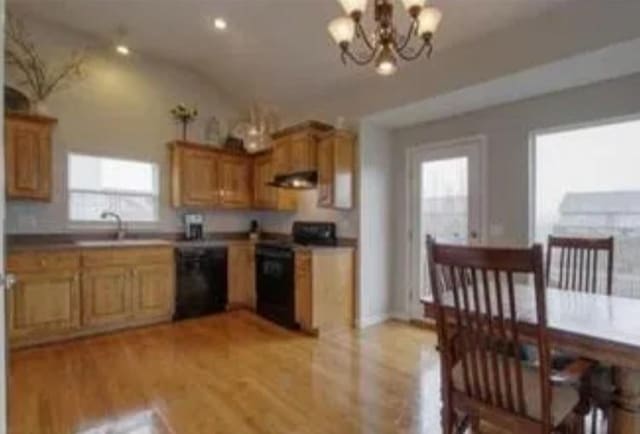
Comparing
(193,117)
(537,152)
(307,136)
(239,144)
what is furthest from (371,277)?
(193,117)

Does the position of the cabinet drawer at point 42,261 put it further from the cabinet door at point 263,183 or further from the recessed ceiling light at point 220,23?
the recessed ceiling light at point 220,23

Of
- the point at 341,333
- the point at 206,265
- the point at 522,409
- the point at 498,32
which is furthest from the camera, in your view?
the point at 206,265

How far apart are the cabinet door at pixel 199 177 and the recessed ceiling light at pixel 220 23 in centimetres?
163

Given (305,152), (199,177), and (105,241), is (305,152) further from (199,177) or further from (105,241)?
(105,241)

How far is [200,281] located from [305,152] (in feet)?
6.78

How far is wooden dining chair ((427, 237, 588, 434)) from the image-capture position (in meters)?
1.44

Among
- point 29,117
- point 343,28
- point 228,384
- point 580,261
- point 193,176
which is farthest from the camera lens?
point 193,176

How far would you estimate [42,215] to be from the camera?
4.43 m

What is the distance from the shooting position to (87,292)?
4.20 meters

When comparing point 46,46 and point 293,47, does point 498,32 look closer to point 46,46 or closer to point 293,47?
point 293,47

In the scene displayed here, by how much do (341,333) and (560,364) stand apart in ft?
8.34

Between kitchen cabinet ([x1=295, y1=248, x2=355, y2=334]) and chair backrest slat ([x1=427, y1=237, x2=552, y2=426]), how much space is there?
2586mm

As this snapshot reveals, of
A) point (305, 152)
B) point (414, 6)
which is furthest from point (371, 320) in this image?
point (414, 6)

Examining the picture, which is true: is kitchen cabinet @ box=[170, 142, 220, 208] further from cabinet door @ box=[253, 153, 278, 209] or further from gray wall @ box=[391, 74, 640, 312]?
gray wall @ box=[391, 74, 640, 312]
